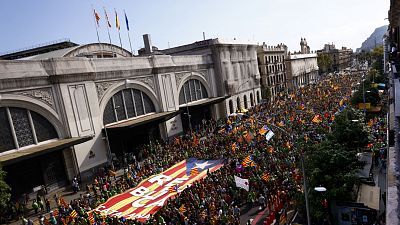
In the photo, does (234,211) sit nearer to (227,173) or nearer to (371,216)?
(227,173)

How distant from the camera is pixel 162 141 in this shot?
40281 mm

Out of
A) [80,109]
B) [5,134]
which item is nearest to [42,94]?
[80,109]

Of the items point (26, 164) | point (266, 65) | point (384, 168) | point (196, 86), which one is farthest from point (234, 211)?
point (266, 65)

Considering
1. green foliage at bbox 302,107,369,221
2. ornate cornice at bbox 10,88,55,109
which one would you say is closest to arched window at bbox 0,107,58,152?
ornate cornice at bbox 10,88,55,109

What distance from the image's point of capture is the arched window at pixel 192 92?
155ft

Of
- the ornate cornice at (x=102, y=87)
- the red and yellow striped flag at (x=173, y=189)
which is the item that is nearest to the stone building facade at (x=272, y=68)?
the ornate cornice at (x=102, y=87)

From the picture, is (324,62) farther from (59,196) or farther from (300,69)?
(59,196)

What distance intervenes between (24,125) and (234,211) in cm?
1968

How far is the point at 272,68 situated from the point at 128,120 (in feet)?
165

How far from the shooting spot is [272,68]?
78562 mm

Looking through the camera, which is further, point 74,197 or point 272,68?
point 272,68

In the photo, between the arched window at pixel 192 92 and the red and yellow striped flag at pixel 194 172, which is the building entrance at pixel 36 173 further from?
the arched window at pixel 192 92

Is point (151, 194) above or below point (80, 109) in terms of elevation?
below

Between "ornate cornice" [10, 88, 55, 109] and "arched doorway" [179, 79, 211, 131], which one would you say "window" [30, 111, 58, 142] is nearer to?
"ornate cornice" [10, 88, 55, 109]
